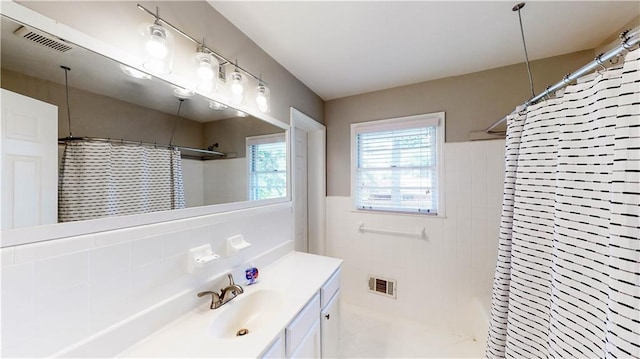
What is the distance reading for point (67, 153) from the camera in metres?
0.71

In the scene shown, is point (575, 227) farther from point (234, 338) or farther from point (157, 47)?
point (157, 47)

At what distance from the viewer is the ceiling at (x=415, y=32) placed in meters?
1.25

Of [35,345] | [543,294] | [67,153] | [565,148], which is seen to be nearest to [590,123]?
[565,148]

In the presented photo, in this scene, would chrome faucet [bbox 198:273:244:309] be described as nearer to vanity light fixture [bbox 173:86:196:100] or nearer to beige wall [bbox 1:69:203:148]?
beige wall [bbox 1:69:203:148]

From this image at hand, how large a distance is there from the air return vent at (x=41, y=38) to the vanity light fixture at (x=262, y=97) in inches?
34.5

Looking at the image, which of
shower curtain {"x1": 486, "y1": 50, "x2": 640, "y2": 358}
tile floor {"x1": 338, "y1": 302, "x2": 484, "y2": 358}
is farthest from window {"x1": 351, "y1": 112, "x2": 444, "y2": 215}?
tile floor {"x1": 338, "y1": 302, "x2": 484, "y2": 358}

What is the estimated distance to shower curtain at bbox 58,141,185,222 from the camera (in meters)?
0.72

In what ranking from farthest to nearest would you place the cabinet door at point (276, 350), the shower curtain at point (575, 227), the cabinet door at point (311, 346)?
the cabinet door at point (311, 346) → the cabinet door at point (276, 350) → the shower curtain at point (575, 227)

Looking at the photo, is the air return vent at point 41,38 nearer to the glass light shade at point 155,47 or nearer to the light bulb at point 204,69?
the glass light shade at point 155,47

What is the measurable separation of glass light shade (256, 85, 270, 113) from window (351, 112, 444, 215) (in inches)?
47.3

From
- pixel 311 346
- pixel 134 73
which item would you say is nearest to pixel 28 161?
pixel 134 73

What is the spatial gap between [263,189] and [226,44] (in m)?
0.96

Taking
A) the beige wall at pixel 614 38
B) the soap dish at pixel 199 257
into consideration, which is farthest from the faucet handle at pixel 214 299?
the beige wall at pixel 614 38

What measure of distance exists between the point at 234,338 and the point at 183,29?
1482 millimetres
